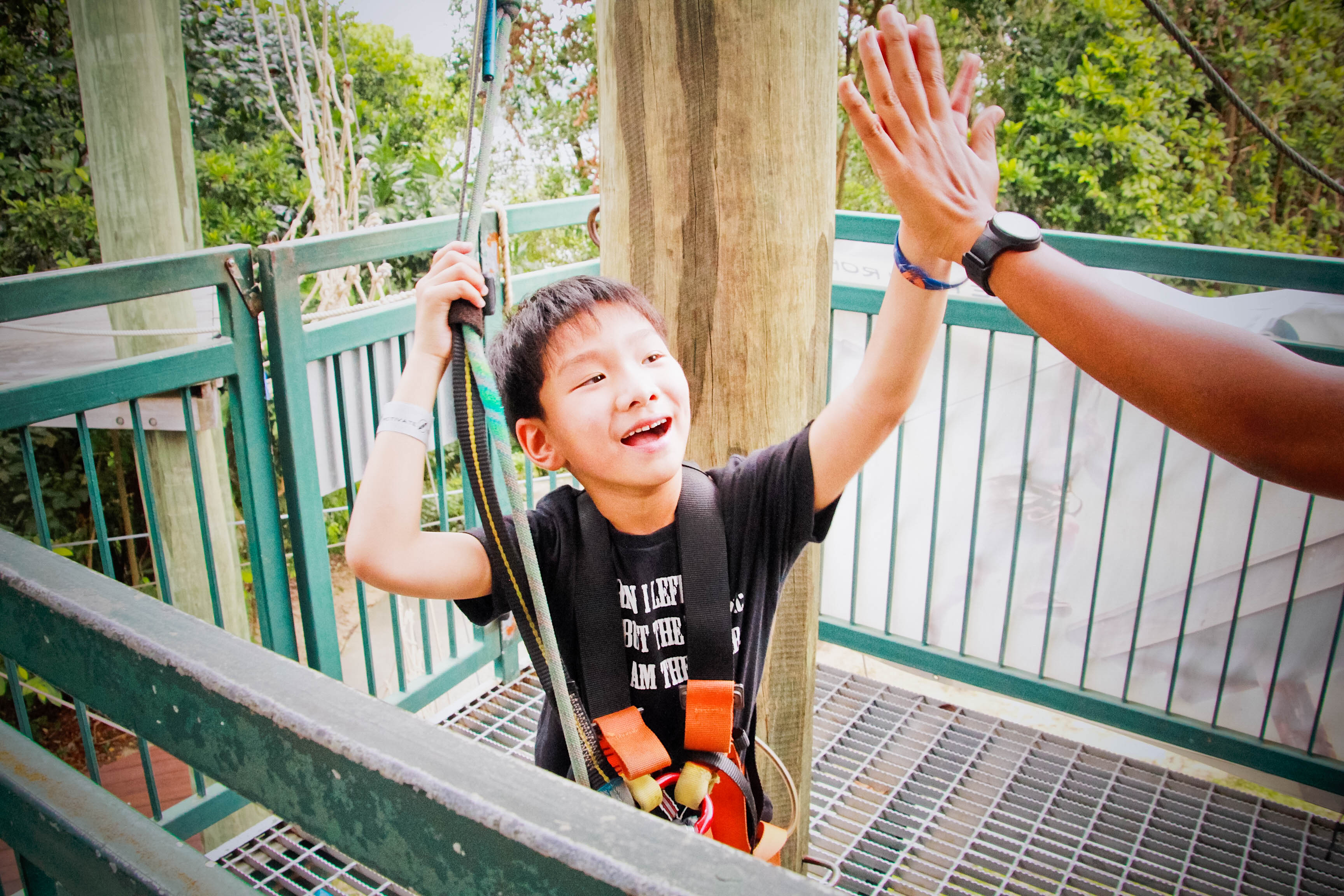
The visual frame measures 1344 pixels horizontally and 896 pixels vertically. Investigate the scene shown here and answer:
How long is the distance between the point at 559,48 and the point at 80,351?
8.00 metres

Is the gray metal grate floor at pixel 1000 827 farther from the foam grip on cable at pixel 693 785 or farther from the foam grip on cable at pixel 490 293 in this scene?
the foam grip on cable at pixel 490 293

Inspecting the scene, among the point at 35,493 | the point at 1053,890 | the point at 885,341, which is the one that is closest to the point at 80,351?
the point at 35,493

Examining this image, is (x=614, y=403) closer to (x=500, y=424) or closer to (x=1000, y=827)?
(x=500, y=424)

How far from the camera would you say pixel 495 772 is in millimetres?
620

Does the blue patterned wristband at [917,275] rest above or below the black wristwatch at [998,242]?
below

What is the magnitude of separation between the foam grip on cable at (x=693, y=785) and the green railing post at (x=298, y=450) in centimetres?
146

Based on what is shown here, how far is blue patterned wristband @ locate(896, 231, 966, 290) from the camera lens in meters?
1.26

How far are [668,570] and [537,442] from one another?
30 cm

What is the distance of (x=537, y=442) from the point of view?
60.0 inches

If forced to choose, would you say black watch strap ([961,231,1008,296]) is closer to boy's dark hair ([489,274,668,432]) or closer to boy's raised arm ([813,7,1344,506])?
boy's raised arm ([813,7,1344,506])

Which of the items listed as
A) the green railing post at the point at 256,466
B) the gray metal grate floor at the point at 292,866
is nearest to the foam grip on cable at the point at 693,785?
the gray metal grate floor at the point at 292,866

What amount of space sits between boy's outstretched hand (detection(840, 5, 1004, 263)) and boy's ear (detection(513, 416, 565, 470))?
70cm

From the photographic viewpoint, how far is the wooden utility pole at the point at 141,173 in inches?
160

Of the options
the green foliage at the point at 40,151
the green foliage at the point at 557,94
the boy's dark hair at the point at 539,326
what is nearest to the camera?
the boy's dark hair at the point at 539,326
